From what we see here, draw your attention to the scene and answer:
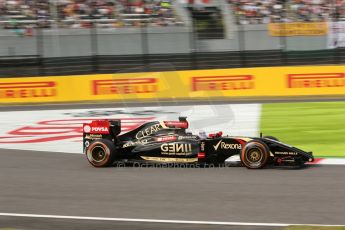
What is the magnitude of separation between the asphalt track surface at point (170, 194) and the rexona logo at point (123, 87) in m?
11.0

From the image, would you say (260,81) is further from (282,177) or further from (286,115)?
(282,177)

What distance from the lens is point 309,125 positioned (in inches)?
594

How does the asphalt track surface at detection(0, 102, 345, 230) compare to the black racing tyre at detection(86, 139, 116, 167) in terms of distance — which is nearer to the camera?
the asphalt track surface at detection(0, 102, 345, 230)

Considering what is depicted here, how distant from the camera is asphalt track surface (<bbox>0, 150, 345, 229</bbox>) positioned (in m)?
7.04

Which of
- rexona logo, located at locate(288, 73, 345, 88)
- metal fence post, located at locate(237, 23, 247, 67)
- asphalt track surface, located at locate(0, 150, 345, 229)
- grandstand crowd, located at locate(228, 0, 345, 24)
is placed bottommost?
asphalt track surface, located at locate(0, 150, 345, 229)

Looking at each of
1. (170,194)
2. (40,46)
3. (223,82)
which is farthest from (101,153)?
(40,46)

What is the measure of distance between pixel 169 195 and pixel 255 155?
187 centimetres

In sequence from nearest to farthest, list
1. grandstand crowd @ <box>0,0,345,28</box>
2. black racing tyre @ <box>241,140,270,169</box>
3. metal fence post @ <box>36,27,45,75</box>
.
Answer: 1. black racing tyre @ <box>241,140,270,169</box>
2. metal fence post @ <box>36,27,45,75</box>
3. grandstand crowd @ <box>0,0,345,28</box>

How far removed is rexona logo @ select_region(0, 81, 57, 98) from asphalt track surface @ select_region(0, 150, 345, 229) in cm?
1136

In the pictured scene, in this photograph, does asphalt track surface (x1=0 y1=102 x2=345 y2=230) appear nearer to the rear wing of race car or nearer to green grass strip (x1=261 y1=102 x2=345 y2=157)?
the rear wing of race car

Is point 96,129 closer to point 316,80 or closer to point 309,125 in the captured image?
point 309,125

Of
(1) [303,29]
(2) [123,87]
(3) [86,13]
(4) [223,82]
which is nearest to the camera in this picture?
(4) [223,82]

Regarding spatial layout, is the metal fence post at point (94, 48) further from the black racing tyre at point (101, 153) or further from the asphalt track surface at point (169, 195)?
the black racing tyre at point (101, 153)

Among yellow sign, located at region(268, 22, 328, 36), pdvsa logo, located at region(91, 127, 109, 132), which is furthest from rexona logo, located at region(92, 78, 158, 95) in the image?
pdvsa logo, located at region(91, 127, 109, 132)
